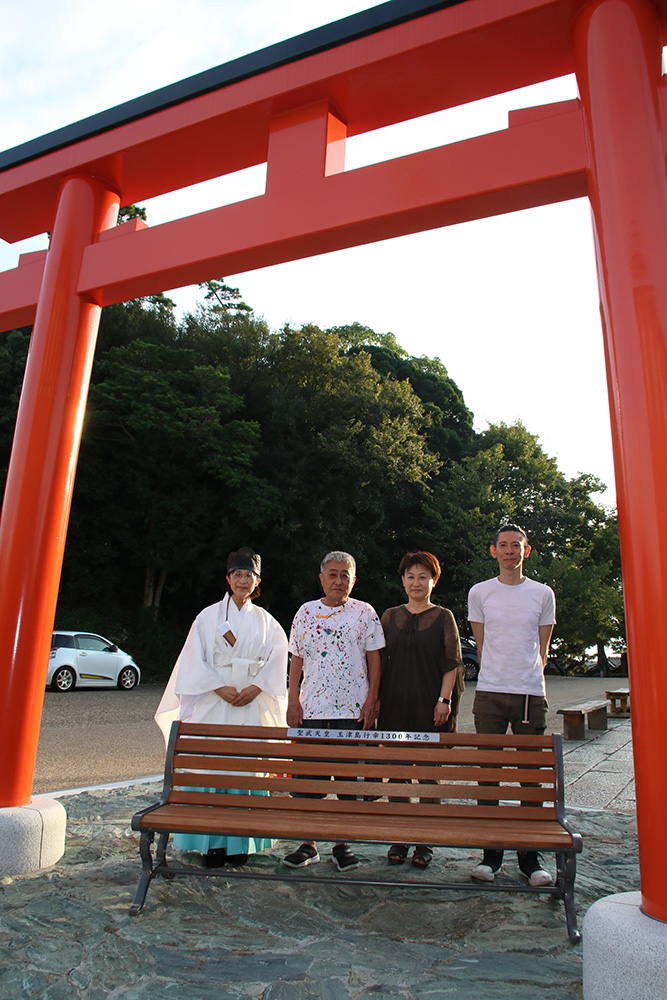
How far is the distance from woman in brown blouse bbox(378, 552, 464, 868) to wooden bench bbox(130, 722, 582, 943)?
0.34 m

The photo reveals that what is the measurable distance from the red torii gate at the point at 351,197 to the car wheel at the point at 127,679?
37.1 ft

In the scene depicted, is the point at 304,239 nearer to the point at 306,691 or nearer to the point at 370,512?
the point at 306,691

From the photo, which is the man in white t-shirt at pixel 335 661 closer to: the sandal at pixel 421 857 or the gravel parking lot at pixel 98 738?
the sandal at pixel 421 857

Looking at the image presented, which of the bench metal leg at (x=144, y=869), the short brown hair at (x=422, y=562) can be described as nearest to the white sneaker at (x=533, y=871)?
the short brown hair at (x=422, y=562)

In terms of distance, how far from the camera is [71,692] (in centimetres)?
1329

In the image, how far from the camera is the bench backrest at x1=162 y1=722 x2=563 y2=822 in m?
3.04

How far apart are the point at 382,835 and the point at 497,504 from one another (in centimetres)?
2649

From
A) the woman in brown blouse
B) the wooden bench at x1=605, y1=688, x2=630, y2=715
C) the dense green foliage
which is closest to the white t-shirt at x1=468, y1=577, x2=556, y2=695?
the woman in brown blouse

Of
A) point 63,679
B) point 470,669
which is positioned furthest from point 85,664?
point 470,669

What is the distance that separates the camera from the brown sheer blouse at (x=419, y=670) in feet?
11.9

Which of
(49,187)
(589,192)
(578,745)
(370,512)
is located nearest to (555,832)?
(589,192)

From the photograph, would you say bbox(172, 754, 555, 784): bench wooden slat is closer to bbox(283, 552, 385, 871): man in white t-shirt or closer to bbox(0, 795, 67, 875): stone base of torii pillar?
bbox(283, 552, 385, 871): man in white t-shirt

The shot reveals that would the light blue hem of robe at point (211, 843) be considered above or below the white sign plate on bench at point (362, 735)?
below

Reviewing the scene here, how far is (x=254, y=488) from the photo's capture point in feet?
67.4
